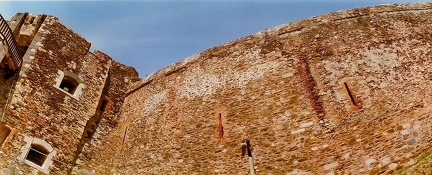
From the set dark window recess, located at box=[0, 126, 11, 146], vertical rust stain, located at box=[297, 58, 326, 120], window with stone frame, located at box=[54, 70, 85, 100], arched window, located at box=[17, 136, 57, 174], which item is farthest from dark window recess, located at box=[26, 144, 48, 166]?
vertical rust stain, located at box=[297, 58, 326, 120]

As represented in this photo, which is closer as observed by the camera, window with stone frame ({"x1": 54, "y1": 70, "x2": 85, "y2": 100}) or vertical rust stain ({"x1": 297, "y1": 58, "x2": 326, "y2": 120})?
vertical rust stain ({"x1": 297, "y1": 58, "x2": 326, "y2": 120})

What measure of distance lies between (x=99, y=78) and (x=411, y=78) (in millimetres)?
9195

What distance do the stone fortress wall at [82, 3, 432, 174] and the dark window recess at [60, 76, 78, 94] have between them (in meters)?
1.72

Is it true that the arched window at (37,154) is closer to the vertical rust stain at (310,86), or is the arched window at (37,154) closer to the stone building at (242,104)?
the stone building at (242,104)

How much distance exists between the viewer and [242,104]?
33.5ft

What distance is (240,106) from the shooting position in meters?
10.2

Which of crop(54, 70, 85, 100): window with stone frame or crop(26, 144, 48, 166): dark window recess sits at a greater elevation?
crop(54, 70, 85, 100): window with stone frame

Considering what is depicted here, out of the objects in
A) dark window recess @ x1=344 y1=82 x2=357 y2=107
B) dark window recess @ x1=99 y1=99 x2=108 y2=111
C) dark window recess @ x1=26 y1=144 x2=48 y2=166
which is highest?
dark window recess @ x1=99 y1=99 x2=108 y2=111

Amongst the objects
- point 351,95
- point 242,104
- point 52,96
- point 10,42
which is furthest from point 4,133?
point 351,95

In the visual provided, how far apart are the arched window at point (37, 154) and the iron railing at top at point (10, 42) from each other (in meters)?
2.21

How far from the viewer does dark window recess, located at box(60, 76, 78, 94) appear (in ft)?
39.9

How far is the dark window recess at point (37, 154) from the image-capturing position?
9828mm

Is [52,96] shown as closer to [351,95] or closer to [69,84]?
[69,84]

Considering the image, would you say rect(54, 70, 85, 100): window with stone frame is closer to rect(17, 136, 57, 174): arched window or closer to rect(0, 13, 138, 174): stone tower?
rect(0, 13, 138, 174): stone tower
